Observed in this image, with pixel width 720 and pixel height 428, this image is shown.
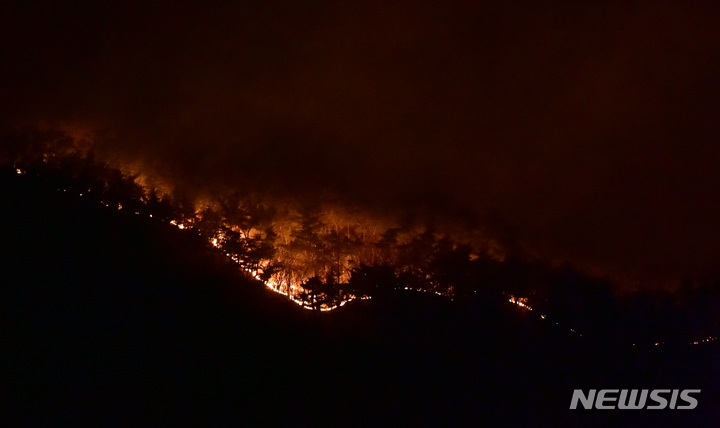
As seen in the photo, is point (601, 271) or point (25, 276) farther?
point (601, 271)

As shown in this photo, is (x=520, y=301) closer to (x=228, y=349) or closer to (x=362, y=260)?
(x=362, y=260)

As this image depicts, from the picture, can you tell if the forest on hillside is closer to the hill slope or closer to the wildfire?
the wildfire

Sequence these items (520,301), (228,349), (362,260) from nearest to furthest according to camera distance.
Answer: (228,349) → (520,301) → (362,260)

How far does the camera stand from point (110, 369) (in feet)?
14.6

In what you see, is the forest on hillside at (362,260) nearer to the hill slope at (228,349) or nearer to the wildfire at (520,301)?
the wildfire at (520,301)

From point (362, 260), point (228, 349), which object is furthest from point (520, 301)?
point (228, 349)

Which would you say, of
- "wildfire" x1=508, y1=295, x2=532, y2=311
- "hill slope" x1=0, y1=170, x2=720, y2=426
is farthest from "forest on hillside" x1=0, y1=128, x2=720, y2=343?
"hill slope" x1=0, y1=170, x2=720, y2=426

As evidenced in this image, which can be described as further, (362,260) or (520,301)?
(362,260)

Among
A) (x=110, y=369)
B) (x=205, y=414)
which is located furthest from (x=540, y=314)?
(x=110, y=369)

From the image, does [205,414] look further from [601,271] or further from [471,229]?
[601,271]

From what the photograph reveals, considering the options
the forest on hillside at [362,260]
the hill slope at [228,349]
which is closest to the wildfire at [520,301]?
the forest on hillside at [362,260]

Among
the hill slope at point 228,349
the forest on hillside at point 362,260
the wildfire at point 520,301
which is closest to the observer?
the hill slope at point 228,349

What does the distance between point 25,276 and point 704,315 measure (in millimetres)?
7705

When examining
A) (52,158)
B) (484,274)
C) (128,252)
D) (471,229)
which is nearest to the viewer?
(128,252)
